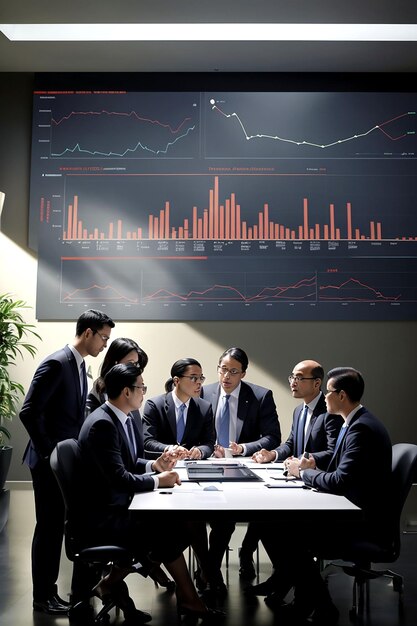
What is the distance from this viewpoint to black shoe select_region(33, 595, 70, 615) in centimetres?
401

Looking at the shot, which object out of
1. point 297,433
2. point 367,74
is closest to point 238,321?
point 297,433

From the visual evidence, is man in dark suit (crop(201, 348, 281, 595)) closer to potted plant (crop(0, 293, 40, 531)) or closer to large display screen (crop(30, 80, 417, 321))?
large display screen (crop(30, 80, 417, 321))

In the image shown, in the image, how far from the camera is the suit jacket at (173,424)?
5.20 meters

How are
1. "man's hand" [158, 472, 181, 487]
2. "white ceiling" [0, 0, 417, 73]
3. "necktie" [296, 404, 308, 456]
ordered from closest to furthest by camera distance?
"man's hand" [158, 472, 181, 487] < "necktie" [296, 404, 308, 456] < "white ceiling" [0, 0, 417, 73]

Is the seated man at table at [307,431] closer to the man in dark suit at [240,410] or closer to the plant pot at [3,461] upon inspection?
the man in dark suit at [240,410]

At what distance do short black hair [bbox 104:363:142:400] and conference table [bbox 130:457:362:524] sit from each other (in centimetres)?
57

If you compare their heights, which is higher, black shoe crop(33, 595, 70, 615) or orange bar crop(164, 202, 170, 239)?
orange bar crop(164, 202, 170, 239)

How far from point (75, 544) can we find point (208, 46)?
5.05 meters

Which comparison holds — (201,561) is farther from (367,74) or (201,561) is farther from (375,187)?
(367,74)

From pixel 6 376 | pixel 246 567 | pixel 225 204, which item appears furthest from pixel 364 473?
pixel 225 204

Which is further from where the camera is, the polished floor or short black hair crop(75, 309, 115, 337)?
short black hair crop(75, 309, 115, 337)

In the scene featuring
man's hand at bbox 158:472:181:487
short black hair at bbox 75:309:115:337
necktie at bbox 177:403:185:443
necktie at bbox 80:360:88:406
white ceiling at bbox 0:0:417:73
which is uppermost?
white ceiling at bbox 0:0:417:73

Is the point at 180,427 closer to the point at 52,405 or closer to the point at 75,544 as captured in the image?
the point at 52,405

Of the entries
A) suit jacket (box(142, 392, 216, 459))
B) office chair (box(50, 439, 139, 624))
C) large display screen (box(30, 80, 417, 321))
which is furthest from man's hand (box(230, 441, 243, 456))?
large display screen (box(30, 80, 417, 321))
